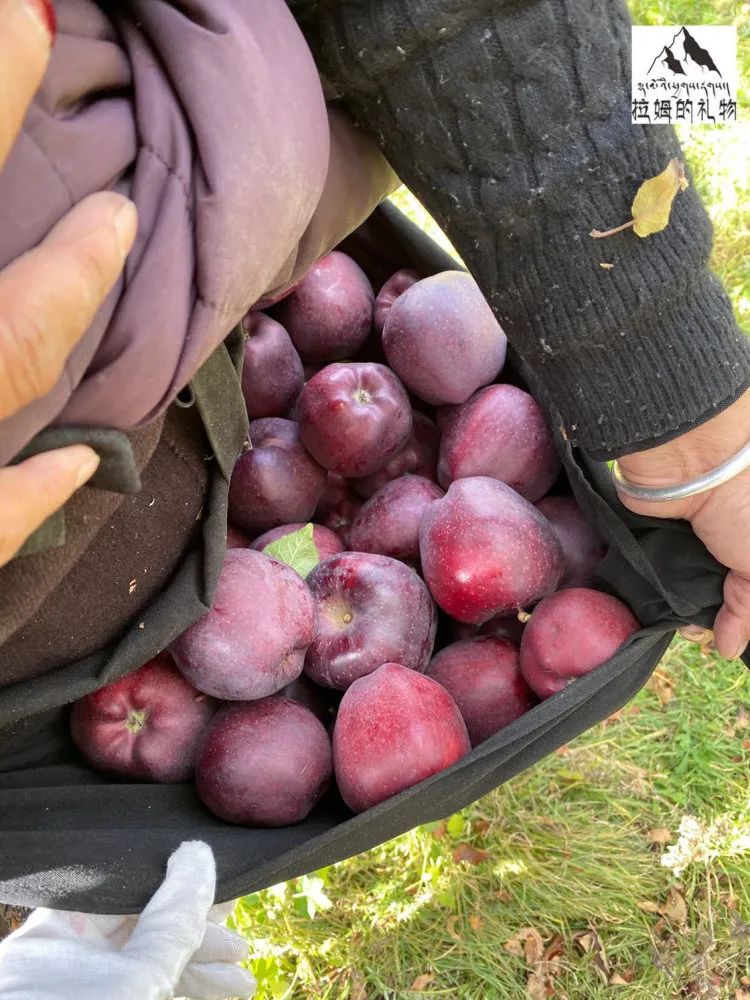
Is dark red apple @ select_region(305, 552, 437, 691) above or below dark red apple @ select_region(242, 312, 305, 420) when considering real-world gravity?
below

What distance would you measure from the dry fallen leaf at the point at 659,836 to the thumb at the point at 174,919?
113 cm

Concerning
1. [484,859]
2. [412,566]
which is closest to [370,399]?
[412,566]

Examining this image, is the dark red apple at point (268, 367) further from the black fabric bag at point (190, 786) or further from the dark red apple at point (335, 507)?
the black fabric bag at point (190, 786)

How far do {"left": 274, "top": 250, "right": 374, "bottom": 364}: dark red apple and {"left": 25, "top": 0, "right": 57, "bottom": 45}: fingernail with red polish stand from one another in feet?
3.03

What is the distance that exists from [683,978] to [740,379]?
1.24 meters

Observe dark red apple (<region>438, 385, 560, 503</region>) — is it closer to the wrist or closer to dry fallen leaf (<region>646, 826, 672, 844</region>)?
the wrist

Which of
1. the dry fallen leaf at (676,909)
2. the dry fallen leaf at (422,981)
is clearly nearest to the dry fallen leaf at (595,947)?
the dry fallen leaf at (676,909)

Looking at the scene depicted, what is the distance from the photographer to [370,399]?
1.28 metres

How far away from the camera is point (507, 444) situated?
1229 mm

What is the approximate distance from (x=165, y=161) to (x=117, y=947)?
82cm

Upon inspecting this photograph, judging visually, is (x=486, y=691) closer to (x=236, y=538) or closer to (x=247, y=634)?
(x=247, y=634)

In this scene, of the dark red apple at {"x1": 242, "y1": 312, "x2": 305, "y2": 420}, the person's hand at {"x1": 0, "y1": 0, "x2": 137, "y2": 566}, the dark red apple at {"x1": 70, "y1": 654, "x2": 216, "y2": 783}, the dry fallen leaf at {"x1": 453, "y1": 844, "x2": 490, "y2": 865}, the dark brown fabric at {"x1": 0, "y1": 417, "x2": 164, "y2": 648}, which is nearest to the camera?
the person's hand at {"x1": 0, "y1": 0, "x2": 137, "y2": 566}

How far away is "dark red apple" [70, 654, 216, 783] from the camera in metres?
1.02

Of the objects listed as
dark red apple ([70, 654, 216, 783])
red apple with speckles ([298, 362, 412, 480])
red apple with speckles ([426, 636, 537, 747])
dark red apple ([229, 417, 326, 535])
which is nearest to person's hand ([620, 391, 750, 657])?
red apple with speckles ([426, 636, 537, 747])
